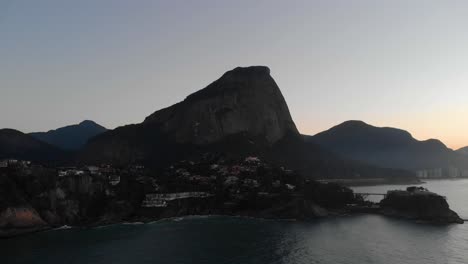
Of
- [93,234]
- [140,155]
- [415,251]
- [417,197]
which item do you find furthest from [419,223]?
[140,155]

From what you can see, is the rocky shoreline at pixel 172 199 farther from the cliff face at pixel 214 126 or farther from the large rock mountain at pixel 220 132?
the cliff face at pixel 214 126

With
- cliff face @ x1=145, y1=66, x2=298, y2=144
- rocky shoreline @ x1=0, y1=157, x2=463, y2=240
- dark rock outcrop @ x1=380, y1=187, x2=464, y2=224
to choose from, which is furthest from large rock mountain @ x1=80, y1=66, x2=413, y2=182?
dark rock outcrop @ x1=380, y1=187, x2=464, y2=224

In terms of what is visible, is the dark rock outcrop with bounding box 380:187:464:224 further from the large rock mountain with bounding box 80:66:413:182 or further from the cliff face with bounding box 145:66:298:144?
the cliff face with bounding box 145:66:298:144

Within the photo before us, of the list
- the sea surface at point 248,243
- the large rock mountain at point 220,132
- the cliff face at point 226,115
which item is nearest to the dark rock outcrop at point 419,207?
the sea surface at point 248,243

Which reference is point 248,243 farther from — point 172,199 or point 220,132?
point 220,132

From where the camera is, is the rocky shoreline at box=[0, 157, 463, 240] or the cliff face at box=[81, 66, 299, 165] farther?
the cliff face at box=[81, 66, 299, 165]

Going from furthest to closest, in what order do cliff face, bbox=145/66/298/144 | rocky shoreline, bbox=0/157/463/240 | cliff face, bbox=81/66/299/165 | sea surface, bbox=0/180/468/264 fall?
cliff face, bbox=145/66/298/144 < cliff face, bbox=81/66/299/165 < rocky shoreline, bbox=0/157/463/240 < sea surface, bbox=0/180/468/264
